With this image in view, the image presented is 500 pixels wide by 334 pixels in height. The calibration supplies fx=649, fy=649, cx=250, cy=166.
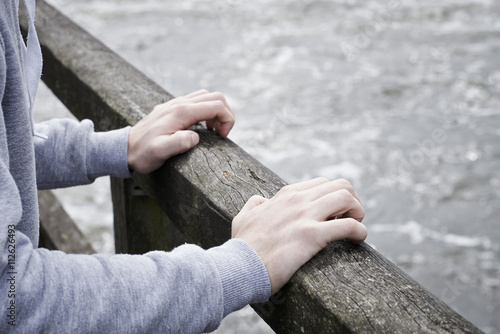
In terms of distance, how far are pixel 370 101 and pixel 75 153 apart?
400 centimetres

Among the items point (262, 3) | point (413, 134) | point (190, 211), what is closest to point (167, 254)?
point (190, 211)

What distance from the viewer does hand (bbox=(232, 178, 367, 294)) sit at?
846 millimetres

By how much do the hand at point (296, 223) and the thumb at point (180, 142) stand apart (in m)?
0.24

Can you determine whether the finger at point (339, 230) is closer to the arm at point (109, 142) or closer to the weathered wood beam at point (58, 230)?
the arm at point (109, 142)

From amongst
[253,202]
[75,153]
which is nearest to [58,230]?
[75,153]

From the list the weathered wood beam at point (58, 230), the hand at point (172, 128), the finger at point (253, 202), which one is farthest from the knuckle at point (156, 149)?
the weathered wood beam at point (58, 230)

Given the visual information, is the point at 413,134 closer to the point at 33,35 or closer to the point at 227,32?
the point at 227,32

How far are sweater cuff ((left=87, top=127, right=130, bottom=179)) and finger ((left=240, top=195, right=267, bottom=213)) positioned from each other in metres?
0.36

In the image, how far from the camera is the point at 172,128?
120 centimetres

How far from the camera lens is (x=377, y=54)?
5.97 meters

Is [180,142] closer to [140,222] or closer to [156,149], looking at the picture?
[156,149]

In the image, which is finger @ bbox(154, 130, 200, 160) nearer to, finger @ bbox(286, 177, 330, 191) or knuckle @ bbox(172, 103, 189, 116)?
knuckle @ bbox(172, 103, 189, 116)

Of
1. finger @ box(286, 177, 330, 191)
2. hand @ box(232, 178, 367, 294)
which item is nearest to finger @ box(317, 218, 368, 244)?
hand @ box(232, 178, 367, 294)

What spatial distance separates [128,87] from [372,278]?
2.69ft
